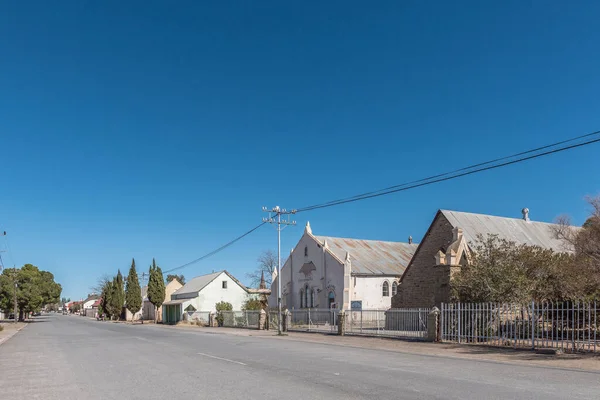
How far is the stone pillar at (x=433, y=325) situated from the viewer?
23.8 m

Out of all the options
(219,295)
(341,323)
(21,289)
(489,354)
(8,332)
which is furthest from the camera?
(21,289)

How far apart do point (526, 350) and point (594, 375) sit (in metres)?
6.35

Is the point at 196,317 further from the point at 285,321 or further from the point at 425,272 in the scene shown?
the point at 425,272

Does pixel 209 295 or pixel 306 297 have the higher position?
pixel 306 297

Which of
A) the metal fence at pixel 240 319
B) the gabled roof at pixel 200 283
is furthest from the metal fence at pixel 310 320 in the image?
the gabled roof at pixel 200 283

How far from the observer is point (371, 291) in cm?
4747

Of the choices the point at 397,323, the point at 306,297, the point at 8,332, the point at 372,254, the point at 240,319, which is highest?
the point at 372,254

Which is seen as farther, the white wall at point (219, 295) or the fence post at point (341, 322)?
Result: the white wall at point (219, 295)

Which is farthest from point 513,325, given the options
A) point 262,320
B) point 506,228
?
point 262,320

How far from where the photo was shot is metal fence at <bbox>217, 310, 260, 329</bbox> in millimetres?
43094

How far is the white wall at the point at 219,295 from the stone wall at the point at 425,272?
32285mm

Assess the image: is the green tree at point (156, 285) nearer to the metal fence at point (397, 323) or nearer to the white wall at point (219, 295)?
the white wall at point (219, 295)

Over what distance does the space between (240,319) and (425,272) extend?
1770cm

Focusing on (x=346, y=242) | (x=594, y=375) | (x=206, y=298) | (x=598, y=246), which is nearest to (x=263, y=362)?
(x=594, y=375)
